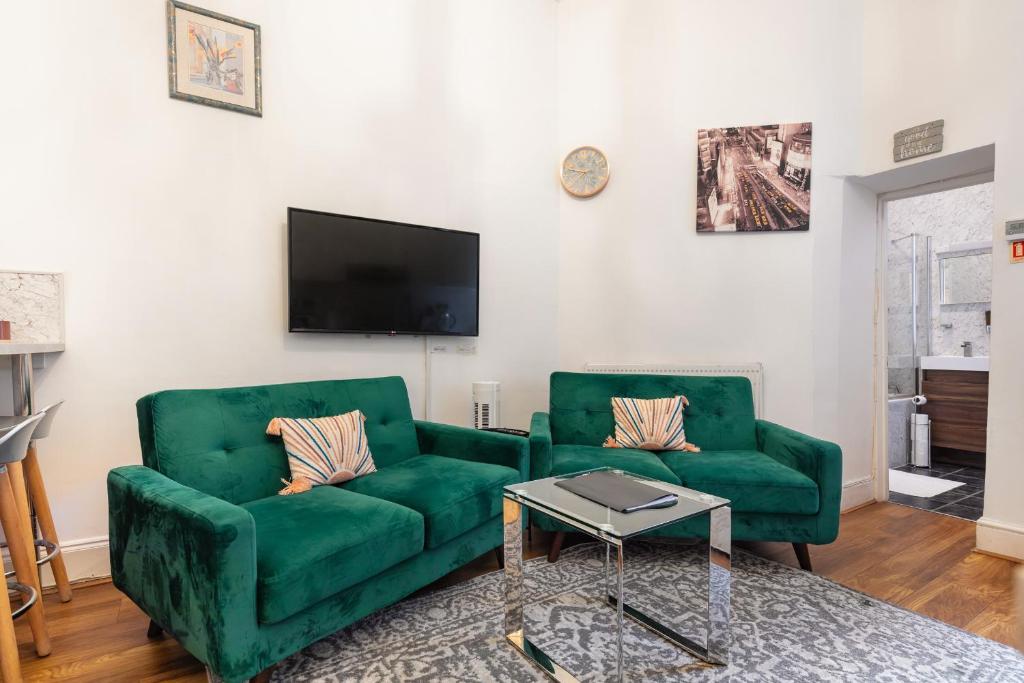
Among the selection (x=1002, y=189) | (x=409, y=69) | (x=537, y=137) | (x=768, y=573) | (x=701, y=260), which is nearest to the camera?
(x=768, y=573)

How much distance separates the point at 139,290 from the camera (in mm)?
2354

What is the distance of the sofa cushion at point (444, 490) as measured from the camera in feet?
6.33

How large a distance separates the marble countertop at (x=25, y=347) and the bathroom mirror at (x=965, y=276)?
601 centimetres

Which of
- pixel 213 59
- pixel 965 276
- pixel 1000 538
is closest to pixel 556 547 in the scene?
pixel 1000 538

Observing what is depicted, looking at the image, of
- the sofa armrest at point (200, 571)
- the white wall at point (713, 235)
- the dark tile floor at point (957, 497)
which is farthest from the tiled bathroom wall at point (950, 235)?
the sofa armrest at point (200, 571)

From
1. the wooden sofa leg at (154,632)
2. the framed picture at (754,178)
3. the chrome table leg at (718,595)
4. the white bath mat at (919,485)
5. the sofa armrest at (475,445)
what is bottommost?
the white bath mat at (919,485)

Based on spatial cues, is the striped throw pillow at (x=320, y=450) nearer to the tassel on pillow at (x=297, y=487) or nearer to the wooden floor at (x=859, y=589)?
the tassel on pillow at (x=297, y=487)

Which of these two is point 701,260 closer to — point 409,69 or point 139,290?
point 409,69

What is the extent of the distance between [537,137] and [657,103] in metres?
0.83

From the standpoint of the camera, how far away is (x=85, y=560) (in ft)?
7.41

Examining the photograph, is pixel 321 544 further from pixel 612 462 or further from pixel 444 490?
pixel 612 462

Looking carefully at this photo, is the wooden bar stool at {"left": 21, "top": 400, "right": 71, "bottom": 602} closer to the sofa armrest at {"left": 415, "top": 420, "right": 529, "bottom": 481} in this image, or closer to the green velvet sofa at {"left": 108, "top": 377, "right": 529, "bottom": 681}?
the green velvet sofa at {"left": 108, "top": 377, "right": 529, "bottom": 681}

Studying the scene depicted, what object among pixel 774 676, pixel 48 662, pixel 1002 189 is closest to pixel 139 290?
pixel 48 662

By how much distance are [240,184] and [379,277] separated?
2.64 feet
